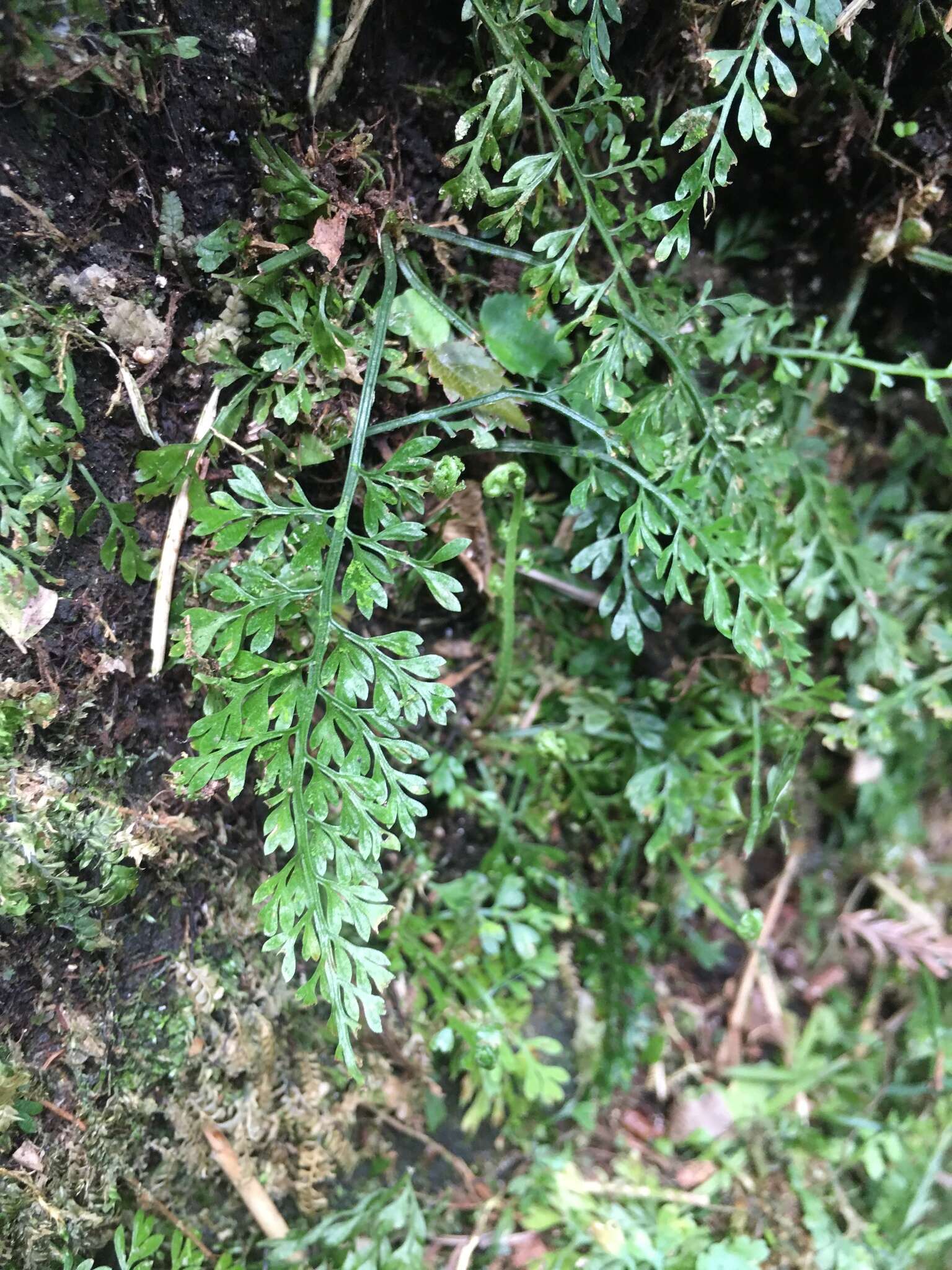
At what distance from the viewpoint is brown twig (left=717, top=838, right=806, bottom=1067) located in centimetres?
202

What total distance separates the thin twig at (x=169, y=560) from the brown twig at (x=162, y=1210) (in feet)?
2.84

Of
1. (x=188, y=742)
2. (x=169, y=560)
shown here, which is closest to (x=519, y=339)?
(x=169, y=560)

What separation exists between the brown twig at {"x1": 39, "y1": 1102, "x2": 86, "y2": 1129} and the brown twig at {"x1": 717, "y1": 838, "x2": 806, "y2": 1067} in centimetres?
152

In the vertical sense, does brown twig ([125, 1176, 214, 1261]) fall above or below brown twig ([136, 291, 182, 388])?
below

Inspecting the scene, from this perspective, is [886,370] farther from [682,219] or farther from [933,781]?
[933,781]

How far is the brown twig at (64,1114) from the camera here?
117cm

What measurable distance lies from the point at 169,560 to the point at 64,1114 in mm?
867

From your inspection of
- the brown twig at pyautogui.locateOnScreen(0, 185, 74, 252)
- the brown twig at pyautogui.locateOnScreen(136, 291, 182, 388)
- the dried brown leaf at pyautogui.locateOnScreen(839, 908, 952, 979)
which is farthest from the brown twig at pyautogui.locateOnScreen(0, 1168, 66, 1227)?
Result: the dried brown leaf at pyautogui.locateOnScreen(839, 908, 952, 979)

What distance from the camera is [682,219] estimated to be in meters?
1.15

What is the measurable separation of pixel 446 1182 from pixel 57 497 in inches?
62.4

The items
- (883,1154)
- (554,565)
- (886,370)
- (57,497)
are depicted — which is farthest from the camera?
(883,1154)

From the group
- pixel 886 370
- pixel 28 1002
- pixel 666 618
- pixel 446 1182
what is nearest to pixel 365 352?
pixel 666 618

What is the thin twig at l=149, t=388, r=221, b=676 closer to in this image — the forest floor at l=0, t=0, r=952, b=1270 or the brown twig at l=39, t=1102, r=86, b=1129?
the forest floor at l=0, t=0, r=952, b=1270

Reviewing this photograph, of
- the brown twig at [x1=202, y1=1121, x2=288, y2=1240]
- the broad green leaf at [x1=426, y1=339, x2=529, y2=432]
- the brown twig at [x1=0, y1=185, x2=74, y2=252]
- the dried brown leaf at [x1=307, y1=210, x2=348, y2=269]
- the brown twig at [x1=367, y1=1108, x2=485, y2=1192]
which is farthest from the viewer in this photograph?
the brown twig at [x1=367, y1=1108, x2=485, y2=1192]
